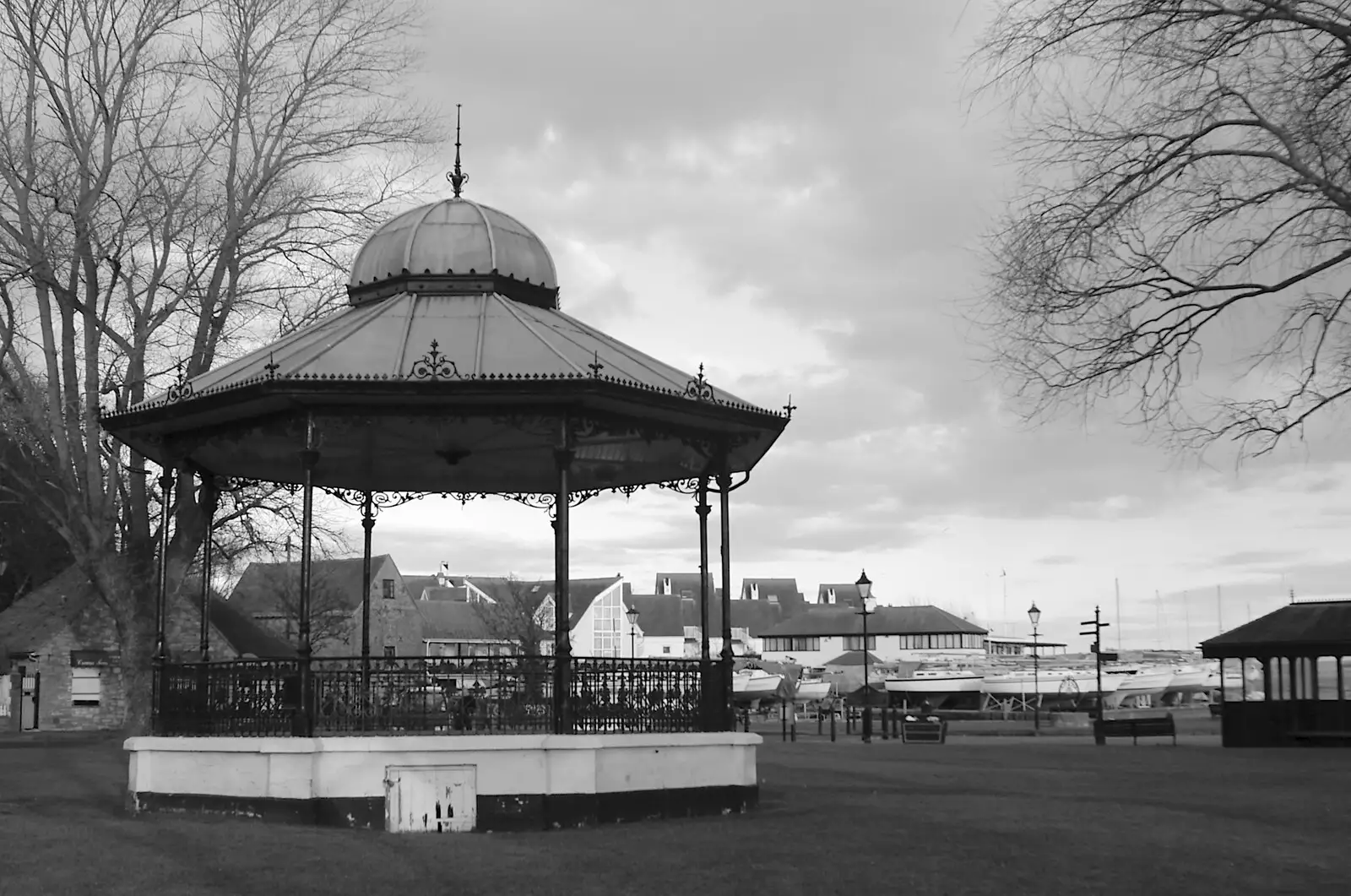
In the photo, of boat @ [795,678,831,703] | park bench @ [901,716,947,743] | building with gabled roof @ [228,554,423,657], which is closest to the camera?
park bench @ [901,716,947,743]

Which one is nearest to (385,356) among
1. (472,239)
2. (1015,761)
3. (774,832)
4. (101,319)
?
(472,239)

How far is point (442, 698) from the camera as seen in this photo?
17.8 m

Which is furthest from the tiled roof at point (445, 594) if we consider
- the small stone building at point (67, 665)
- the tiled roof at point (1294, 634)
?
the tiled roof at point (1294, 634)

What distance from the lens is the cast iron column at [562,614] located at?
1622 centimetres

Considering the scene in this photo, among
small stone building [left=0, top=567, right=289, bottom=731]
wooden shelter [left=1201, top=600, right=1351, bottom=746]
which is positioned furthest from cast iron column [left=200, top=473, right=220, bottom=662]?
small stone building [left=0, top=567, right=289, bottom=731]

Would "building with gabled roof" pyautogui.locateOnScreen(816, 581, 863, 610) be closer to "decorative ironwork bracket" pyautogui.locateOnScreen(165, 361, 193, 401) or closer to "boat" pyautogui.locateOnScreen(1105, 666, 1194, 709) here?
"boat" pyautogui.locateOnScreen(1105, 666, 1194, 709)

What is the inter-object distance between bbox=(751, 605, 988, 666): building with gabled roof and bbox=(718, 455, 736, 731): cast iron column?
11629cm

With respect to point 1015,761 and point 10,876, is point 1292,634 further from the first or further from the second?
point 10,876

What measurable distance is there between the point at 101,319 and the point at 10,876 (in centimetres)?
2161

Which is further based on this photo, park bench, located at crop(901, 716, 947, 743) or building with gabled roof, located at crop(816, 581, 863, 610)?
building with gabled roof, located at crop(816, 581, 863, 610)

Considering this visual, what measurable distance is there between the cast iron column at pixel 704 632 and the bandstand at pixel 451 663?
0.04 meters

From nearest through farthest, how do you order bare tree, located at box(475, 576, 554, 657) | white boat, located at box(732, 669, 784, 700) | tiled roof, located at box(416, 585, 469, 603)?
bare tree, located at box(475, 576, 554, 657) → white boat, located at box(732, 669, 784, 700) → tiled roof, located at box(416, 585, 469, 603)

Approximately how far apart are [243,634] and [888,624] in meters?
89.6

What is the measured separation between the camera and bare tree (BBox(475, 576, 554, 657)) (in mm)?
82438
